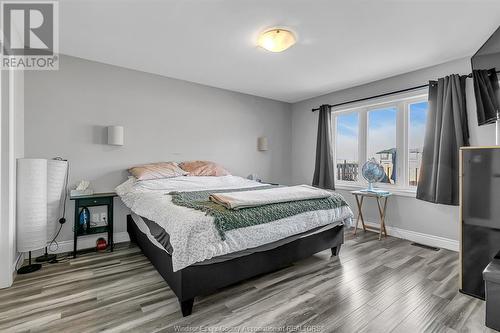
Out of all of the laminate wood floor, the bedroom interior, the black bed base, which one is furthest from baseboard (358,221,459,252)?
the black bed base

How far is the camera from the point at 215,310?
1820 mm

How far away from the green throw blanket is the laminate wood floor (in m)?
0.62

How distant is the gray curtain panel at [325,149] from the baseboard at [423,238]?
1.07m

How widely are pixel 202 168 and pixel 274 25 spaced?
2213mm

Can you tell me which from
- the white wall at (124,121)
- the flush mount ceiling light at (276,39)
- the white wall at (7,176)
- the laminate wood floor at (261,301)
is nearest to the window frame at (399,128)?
the laminate wood floor at (261,301)

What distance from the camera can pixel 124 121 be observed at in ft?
10.9

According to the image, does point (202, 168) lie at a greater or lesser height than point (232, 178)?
greater

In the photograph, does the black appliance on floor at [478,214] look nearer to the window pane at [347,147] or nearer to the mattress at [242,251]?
the mattress at [242,251]

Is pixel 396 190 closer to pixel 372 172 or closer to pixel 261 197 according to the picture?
pixel 372 172

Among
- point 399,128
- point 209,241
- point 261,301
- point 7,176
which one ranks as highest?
point 399,128

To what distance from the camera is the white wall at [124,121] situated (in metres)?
2.86

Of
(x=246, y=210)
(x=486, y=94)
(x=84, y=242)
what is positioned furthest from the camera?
(x=84, y=242)

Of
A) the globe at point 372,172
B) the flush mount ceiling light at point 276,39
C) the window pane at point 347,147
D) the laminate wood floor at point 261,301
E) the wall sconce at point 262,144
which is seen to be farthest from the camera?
the wall sconce at point 262,144

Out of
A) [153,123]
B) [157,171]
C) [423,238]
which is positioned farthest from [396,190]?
[153,123]
